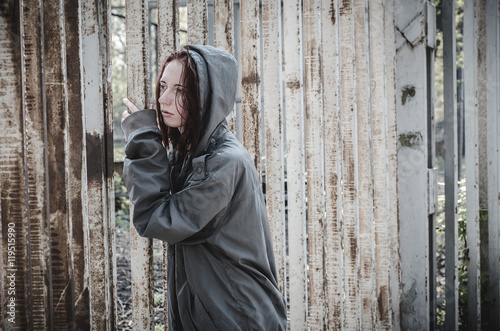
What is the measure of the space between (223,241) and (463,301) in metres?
3.03

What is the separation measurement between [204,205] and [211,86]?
0.51m

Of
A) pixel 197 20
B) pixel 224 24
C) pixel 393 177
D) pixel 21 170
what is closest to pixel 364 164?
pixel 393 177

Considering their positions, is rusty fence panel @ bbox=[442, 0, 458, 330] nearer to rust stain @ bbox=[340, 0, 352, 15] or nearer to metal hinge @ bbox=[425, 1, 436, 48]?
metal hinge @ bbox=[425, 1, 436, 48]

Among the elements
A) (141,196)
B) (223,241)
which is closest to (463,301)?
(223,241)

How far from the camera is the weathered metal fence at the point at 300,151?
6.91 feet

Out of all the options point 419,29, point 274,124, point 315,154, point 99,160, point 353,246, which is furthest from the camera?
point 419,29

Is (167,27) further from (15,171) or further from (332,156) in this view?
(332,156)

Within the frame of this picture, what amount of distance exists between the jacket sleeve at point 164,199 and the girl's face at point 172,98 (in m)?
0.13

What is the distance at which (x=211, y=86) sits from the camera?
184 centimetres

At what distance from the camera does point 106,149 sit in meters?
2.25

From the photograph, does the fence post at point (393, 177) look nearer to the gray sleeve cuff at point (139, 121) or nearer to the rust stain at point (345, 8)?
the rust stain at point (345, 8)

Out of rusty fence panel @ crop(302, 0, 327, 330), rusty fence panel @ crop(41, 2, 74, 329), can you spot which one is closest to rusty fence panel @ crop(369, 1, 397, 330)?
rusty fence panel @ crop(302, 0, 327, 330)

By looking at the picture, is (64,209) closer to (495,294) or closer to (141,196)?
(141,196)

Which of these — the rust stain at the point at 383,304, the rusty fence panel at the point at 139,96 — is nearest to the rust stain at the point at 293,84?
the rusty fence panel at the point at 139,96
